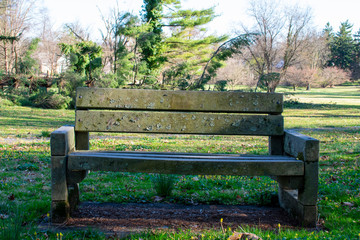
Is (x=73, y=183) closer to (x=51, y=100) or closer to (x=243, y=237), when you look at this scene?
(x=243, y=237)

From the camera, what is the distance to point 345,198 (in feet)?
12.3

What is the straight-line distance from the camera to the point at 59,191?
295cm

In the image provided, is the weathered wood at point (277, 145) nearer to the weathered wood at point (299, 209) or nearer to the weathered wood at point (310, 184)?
the weathered wood at point (299, 209)

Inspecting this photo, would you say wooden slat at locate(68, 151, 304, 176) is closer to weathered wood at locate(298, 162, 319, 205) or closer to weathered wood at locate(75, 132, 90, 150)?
weathered wood at locate(298, 162, 319, 205)

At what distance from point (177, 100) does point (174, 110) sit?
111 millimetres

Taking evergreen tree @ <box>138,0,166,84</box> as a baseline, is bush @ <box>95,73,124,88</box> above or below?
below

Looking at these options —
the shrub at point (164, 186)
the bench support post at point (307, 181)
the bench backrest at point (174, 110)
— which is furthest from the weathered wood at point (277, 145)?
the shrub at point (164, 186)

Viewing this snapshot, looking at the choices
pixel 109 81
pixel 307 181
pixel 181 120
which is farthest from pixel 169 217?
pixel 109 81

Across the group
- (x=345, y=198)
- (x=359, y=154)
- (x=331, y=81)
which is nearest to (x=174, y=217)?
(x=345, y=198)

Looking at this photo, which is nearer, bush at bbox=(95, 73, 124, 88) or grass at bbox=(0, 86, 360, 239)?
grass at bbox=(0, 86, 360, 239)

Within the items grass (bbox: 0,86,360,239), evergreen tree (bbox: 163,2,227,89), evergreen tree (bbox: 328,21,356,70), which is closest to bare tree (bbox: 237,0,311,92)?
evergreen tree (bbox: 163,2,227,89)

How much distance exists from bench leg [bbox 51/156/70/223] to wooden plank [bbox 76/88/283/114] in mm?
681

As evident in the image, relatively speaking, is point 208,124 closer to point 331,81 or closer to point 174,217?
point 174,217

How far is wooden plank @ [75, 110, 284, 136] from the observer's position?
334 cm
